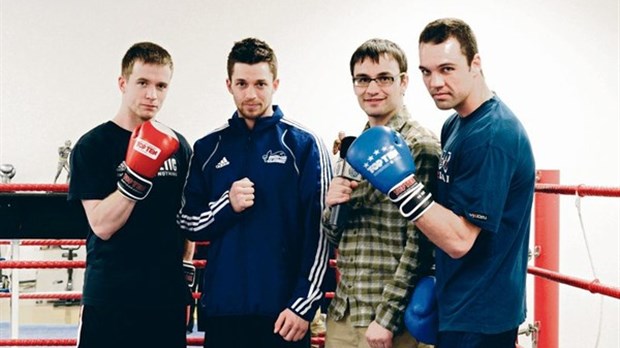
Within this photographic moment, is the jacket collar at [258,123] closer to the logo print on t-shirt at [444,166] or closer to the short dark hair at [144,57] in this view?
the short dark hair at [144,57]

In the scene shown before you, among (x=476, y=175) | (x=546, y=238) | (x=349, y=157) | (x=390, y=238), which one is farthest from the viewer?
(x=546, y=238)

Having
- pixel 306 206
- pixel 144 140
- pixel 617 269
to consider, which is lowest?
pixel 617 269

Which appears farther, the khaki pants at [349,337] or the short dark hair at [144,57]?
the short dark hair at [144,57]

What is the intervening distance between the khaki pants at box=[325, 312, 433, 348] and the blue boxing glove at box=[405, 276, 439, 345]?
0.42 ft

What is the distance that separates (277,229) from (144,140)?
0.44m

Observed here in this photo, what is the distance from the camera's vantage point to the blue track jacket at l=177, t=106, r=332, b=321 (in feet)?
5.97

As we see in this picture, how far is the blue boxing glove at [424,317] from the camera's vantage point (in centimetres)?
158

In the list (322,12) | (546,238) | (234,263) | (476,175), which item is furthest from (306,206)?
(322,12)

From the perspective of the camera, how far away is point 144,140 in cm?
178

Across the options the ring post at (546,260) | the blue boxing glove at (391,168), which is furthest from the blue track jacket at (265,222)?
the ring post at (546,260)

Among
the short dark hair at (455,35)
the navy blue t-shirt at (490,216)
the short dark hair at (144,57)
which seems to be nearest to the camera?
the navy blue t-shirt at (490,216)

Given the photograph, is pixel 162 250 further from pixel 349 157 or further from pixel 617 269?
pixel 617 269

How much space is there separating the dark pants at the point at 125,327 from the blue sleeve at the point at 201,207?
0.26 metres

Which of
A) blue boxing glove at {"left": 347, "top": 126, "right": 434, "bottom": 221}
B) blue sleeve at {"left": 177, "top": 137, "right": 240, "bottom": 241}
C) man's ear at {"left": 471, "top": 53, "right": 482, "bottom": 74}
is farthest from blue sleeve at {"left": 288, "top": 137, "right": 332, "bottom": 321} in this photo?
man's ear at {"left": 471, "top": 53, "right": 482, "bottom": 74}
